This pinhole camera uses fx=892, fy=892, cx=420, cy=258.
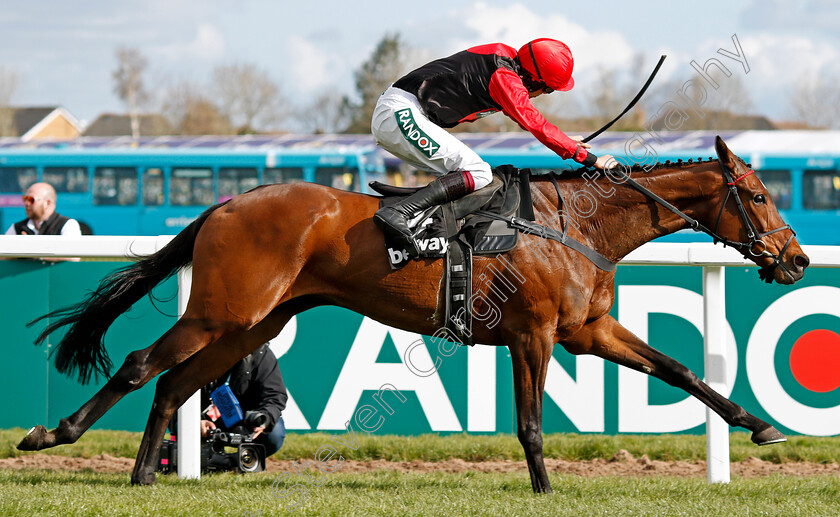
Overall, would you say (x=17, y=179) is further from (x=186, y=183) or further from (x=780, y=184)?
(x=780, y=184)

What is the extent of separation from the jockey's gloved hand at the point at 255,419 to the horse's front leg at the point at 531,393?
1.50 metres

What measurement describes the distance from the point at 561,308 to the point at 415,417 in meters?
1.76

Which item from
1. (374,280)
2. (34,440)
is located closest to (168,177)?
(34,440)

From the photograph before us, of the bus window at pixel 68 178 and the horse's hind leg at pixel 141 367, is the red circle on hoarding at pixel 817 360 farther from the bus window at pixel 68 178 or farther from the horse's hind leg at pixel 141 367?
→ the bus window at pixel 68 178

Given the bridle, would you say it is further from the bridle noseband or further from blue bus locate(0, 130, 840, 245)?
blue bus locate(0, 130, 840, 245)

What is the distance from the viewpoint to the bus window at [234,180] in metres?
21.9

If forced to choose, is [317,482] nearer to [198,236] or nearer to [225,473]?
[225,473]

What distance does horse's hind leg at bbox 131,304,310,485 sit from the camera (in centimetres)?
434

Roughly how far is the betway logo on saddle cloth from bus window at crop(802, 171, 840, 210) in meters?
19.1

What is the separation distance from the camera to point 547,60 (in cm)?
427

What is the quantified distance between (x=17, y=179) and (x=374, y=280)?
2101cm

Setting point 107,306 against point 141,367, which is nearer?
point 141,367

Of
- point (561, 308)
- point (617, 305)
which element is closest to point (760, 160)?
point (617, 305)

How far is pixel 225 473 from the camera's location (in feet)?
16.0
